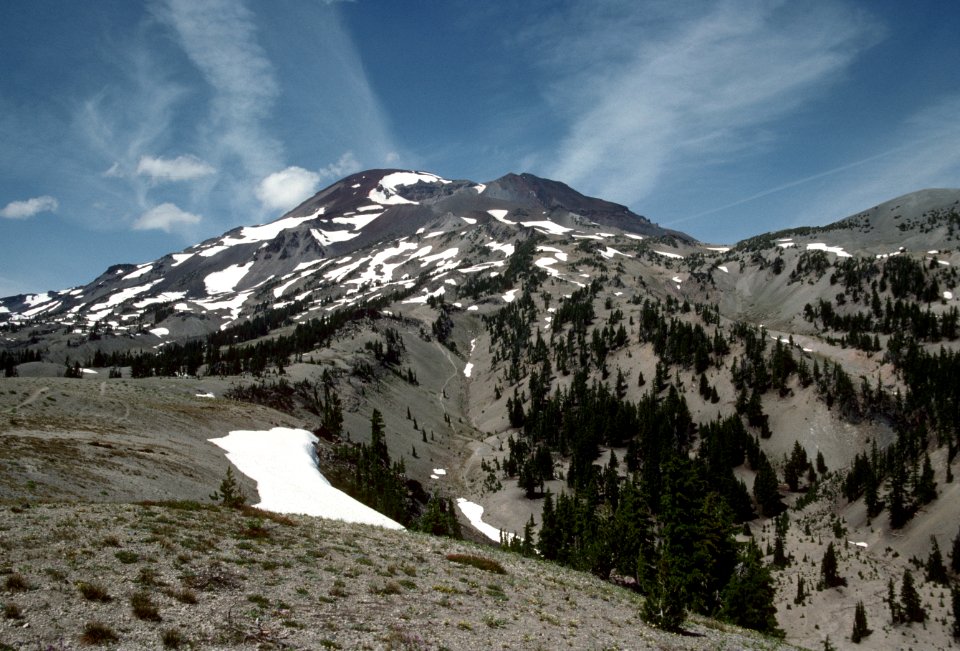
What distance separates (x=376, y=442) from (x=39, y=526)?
62.3 metres

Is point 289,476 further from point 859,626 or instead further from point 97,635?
point 859,626

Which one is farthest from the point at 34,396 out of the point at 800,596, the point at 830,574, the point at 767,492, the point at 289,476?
the point at 767,492

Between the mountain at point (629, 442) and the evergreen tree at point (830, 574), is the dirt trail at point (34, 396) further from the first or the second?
the evergreen tree at point (830, 574)

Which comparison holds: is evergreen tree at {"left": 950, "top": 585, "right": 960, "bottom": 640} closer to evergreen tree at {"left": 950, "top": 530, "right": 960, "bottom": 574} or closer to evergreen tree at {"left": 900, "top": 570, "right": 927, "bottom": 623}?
evergreen tree at {"left": 900, "top": 570, "right": 927, "bottom": 623}

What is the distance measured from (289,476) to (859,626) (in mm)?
70607

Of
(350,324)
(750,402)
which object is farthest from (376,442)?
(350,324)

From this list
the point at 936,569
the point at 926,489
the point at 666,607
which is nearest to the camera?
the point at 666,607

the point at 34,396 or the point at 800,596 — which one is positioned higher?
the point at 34,396

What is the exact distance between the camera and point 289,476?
2132 inches

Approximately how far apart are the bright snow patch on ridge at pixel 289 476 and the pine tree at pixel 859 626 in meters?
59.5

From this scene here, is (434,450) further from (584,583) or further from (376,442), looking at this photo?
(584,583)

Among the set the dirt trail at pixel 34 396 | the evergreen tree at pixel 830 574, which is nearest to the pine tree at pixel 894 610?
the evergreen tree at pixel 830 574

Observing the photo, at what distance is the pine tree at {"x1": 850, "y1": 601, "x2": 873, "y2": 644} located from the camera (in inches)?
2532

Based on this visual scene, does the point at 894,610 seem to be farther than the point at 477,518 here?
No
